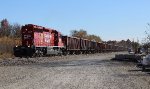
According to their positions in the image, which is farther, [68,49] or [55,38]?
[68,49]

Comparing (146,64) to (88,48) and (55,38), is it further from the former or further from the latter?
(88,48)

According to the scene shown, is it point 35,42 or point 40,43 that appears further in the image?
point 40,43

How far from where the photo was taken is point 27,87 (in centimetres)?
1467

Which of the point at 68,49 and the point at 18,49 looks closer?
the point at 18,49

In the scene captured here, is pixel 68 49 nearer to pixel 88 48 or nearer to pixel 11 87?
pixel 88 48

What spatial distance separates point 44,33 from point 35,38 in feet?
10.9

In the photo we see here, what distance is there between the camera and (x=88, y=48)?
81125 mm

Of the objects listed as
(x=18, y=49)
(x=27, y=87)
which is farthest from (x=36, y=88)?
(x=18, y=49)

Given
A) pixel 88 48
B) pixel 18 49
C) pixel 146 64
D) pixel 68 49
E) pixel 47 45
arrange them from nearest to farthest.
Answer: pixel 146 64 < pixel 18 49 < pixel 47 45 < pixel 68 49 < pixel 88 48

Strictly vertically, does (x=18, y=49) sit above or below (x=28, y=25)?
below

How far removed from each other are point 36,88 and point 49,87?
2.08 feet

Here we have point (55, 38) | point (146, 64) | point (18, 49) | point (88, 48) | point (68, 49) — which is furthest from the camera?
point (88, 48)

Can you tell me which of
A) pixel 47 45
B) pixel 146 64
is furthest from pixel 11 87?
pixel 47 45

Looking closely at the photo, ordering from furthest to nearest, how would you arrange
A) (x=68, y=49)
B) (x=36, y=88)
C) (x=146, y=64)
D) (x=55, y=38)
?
(x=68, y=49) → (x=55, y=38) → (x=146, y=64) → (x=36, y=88)
